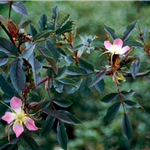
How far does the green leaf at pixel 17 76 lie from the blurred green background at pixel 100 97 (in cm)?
79

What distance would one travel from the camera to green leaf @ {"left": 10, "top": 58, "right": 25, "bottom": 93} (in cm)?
37

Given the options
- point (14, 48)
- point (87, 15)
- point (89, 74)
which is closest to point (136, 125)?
point (87, 15)

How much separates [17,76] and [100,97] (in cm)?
122

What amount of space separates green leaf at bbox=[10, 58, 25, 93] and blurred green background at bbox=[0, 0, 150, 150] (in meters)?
0.79

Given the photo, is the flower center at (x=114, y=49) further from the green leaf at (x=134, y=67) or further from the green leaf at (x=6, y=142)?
the green leaf at (x=6, y=142)

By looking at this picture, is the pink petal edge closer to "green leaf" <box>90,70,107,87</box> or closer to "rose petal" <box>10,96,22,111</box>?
"green leaf" <box>90,70,107,87</box>

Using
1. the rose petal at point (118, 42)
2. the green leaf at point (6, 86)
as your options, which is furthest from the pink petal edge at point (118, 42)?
the green leaf at point (6, 86)

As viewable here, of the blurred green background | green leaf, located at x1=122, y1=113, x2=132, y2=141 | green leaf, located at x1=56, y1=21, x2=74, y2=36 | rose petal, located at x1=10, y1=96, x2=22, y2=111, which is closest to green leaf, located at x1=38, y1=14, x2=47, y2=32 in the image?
green leaf, located at x1=56, y1=21, x2=74, y2=36

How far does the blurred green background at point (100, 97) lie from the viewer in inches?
55.3

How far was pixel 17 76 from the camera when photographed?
1.22 ft

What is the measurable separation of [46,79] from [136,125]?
1068mm

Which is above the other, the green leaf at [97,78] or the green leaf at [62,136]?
the green leaf at [97,78]

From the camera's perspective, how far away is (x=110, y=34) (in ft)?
1.66

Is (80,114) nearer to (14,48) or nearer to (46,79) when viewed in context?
(46,79)
